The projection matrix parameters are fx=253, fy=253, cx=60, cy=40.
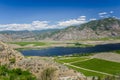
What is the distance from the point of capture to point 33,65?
4341cm

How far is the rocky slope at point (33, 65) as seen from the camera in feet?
134

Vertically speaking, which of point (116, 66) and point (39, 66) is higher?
point (39, 66)

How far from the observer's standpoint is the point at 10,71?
137 feet

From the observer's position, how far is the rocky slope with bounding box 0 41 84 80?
4076cm

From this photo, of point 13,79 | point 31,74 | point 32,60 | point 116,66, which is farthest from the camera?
point 116,66

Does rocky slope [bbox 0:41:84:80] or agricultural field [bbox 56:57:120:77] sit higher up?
rocky slope [bbox 0:41:84:80]

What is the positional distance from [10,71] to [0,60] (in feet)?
14.4

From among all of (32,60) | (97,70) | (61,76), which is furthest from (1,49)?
(97,70)

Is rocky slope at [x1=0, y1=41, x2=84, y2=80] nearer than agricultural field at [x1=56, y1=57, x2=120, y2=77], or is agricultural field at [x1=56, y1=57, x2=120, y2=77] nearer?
rocky slope at [x1=0, y1=41, x2=84, y2=80]

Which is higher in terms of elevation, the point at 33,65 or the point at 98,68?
the point at 33,65

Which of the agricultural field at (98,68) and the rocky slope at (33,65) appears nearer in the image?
the rocky slope at (33,65)

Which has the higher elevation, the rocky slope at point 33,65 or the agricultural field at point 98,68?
the rocky slope at point 33,65

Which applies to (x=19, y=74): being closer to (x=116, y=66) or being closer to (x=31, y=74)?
(x=31, y=74)

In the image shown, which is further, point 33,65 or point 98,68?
point 98,68
